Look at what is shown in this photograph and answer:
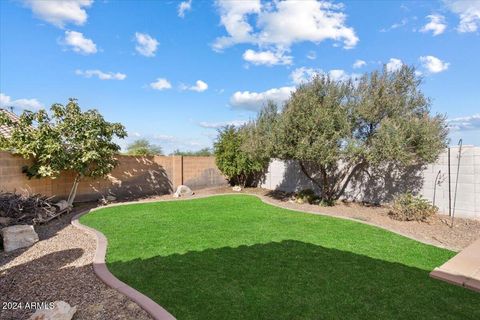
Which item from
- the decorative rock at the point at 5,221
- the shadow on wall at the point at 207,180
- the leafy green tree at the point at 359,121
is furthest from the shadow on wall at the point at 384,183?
the decorative rock at the point at 5,221

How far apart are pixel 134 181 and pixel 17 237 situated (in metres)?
7.47

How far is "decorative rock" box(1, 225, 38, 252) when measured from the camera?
19.6ft

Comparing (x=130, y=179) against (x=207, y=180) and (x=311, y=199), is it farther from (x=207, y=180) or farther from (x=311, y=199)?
(x=311, y=199)

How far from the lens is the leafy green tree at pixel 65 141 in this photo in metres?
9.45

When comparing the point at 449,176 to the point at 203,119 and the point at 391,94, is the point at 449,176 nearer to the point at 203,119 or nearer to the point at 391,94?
the point at 391,94

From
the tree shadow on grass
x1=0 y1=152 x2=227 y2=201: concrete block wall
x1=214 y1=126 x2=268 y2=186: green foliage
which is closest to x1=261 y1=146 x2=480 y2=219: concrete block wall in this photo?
the tree shadow on grass

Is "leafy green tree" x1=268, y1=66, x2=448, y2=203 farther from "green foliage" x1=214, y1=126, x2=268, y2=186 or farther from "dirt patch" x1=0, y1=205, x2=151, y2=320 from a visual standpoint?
"dirt patch" x1=0, y1=205, x2=151, y2=320

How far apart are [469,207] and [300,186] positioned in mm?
6410

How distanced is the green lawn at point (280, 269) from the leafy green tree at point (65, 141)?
293 centimetres

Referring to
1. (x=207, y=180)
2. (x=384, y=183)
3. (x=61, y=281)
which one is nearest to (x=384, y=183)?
(x=384, y=183)

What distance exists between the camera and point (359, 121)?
31.7 feet

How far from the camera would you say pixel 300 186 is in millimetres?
13695

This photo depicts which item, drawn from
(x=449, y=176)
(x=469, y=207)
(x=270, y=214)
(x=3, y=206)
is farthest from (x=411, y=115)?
(x=3, y=206)

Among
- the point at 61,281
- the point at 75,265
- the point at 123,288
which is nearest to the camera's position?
the point at 123,288
